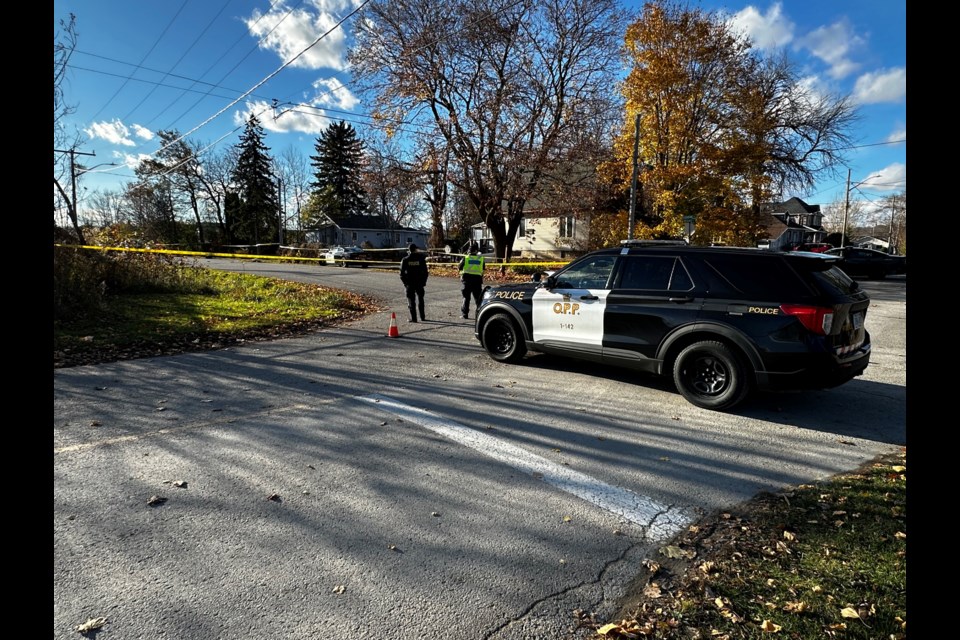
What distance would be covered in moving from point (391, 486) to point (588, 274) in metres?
4.41

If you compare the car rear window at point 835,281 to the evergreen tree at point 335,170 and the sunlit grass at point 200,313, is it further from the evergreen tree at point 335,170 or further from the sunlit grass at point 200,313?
the evergreen tree at point 335,170

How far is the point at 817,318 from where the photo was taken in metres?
5.26

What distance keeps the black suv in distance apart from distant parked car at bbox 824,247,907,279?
25.4m

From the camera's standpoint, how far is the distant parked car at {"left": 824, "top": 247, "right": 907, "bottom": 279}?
1033 inches

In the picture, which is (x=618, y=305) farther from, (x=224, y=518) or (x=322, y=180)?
(x=322, y=180)

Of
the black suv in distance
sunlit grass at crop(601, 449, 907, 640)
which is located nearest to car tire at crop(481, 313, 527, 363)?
the black suv in distance

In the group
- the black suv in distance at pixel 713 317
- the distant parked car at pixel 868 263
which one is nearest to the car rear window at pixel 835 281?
the black suv in distance at pixel 713 317

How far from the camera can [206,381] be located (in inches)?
268

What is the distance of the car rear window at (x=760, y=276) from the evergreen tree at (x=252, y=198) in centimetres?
6309

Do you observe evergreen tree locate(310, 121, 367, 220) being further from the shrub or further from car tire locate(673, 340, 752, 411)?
car tire locate(673, 340, 752, 411)

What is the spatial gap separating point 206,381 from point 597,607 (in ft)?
19.6

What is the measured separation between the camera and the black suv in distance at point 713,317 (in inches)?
211

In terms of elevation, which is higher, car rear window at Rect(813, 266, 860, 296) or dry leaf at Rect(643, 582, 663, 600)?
car rear window at Rect(813, 266, 860, 296)

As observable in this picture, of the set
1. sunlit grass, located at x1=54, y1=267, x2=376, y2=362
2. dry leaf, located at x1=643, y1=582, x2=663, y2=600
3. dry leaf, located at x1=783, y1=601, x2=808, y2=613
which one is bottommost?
dry leaf, located at x1=643, y1=582, x2=663, y2=600
